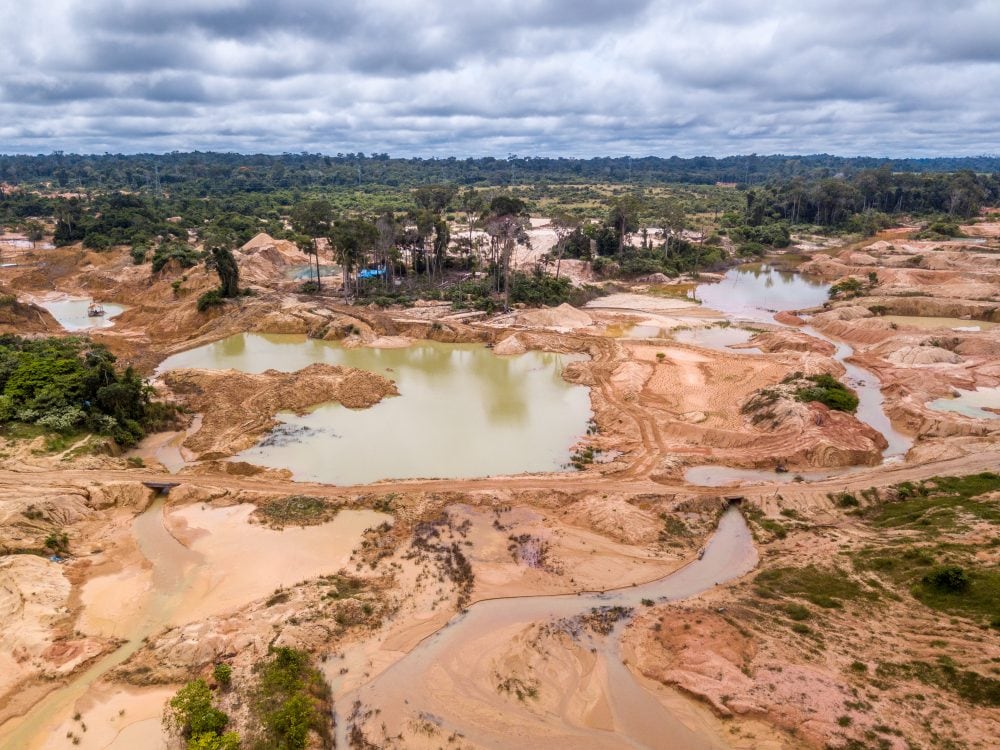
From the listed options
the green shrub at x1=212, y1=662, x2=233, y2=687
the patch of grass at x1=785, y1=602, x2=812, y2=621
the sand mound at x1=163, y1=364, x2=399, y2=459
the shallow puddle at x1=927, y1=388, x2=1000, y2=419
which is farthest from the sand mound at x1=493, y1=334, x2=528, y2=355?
Result: the green shrub at x1=212, y1=662, x2=233, y2=687

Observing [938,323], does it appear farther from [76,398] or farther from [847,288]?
[76,398]

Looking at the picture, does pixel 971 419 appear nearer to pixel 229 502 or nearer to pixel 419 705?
pixel 419 705

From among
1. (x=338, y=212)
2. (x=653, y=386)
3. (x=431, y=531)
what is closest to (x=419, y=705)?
(x=431, y=531)

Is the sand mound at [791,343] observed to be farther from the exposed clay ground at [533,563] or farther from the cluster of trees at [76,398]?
the cluster of trees at [76,398]

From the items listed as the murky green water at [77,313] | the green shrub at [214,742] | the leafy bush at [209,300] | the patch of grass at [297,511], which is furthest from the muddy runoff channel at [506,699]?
the murky green water at [77,313]

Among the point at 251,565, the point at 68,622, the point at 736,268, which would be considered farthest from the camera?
the point at 736,268

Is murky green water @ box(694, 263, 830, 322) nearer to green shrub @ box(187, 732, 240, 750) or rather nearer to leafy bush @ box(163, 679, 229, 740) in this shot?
leafy bush @ box(163, 679, 229, 740)
